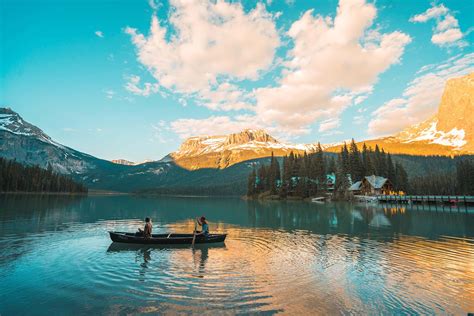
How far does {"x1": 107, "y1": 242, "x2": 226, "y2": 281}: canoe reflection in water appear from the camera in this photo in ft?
64.6

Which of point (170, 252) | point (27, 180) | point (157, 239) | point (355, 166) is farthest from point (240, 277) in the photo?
point (27, 180)

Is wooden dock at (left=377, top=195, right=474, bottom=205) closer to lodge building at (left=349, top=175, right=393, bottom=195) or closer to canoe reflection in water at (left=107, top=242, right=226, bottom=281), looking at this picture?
lodge building at (left=349, top=175, right=393, bottom=195)

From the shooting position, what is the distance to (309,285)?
52.9ft

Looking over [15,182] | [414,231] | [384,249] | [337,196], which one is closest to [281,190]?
[337,196]

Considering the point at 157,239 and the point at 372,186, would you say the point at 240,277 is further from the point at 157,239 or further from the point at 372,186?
the point at 372,186

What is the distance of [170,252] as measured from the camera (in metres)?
25.7

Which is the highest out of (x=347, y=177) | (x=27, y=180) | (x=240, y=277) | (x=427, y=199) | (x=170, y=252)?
(x=27, y=180)

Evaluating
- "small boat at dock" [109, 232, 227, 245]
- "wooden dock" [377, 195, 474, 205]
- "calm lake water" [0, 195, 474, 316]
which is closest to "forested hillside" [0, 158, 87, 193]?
"calm lake water" [0, 195, 474, 316]

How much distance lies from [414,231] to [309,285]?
1176 inches

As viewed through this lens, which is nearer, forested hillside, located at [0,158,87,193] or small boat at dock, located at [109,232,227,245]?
small boat at dock, located at [109,232,227,245]

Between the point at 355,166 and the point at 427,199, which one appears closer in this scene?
the point at 427,199

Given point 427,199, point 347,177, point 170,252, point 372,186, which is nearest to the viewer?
point 170,252

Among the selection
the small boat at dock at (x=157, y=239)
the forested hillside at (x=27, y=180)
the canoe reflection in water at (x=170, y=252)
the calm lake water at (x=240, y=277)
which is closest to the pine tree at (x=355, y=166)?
the calm lake water at (x=240, y=277)

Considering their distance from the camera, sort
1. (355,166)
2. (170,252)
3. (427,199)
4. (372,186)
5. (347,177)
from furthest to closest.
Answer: (355,166), (347,177), (372,186), (427,199), (170,252)
